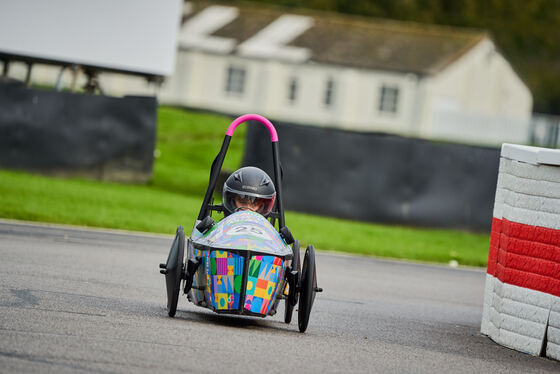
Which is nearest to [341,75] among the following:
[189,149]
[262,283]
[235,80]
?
[235,80]

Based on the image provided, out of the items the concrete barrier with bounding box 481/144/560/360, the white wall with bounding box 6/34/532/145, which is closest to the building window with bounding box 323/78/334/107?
the white wall with bounding box 6/34/532/145

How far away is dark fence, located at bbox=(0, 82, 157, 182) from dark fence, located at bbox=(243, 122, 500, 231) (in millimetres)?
2725

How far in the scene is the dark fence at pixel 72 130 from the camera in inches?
873

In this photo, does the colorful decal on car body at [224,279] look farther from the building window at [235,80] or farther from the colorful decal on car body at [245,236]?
the building window at [235,80]

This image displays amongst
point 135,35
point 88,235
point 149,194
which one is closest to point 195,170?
point 135,35

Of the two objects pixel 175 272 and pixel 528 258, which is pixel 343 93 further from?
pixel 175 272

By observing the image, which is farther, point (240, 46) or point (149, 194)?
point (240, 46)

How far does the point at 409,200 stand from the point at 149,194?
504 centimetres

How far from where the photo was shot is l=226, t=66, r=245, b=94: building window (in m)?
56.0

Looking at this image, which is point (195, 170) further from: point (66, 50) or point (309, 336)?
point (309, 336)

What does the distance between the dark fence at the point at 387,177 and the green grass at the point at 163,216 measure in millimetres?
265

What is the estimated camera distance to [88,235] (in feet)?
52.9

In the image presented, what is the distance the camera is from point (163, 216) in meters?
19.8

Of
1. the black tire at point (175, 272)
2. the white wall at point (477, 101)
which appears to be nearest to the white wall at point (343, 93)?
the white wall at point (477, 101)
